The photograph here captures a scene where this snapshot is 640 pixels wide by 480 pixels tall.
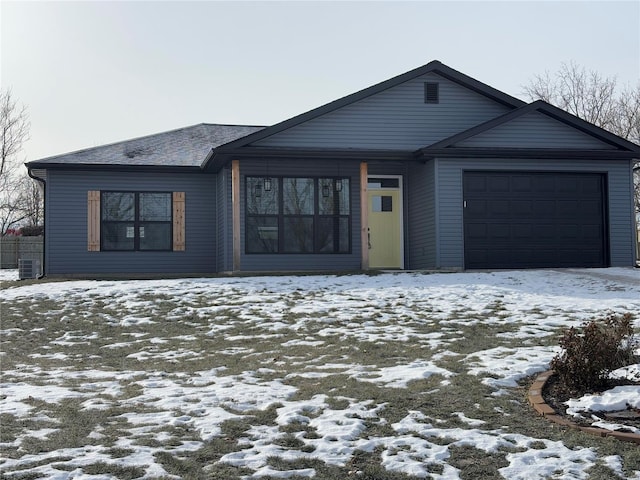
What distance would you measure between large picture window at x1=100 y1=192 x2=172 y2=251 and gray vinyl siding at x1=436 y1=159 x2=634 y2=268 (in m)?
6.79

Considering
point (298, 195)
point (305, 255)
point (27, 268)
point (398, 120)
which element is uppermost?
point (398, 120)

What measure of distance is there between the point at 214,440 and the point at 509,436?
85.1 inches

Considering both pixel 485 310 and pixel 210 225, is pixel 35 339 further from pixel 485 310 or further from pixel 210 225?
pixel 210 225

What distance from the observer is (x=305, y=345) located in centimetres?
915

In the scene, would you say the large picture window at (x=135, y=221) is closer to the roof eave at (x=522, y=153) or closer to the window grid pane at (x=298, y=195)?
the window grid pane at (x=298, y=195)

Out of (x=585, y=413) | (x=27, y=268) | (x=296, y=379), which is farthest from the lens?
(x=27, y=268)

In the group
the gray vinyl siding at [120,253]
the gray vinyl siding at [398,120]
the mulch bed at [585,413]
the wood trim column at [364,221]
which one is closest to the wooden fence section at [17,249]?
the gray vinyl siding at [120,253]

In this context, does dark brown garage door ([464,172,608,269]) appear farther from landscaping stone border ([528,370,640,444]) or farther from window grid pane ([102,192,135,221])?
landscaping stone border ([528,370,640,444])

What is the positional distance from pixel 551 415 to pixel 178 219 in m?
13.5

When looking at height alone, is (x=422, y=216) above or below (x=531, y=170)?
below

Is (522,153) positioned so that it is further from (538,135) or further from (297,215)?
(297,215)

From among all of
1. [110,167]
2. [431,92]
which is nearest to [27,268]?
[110,167]

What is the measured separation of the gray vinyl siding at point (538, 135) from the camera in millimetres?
16672

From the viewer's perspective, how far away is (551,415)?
583cm
